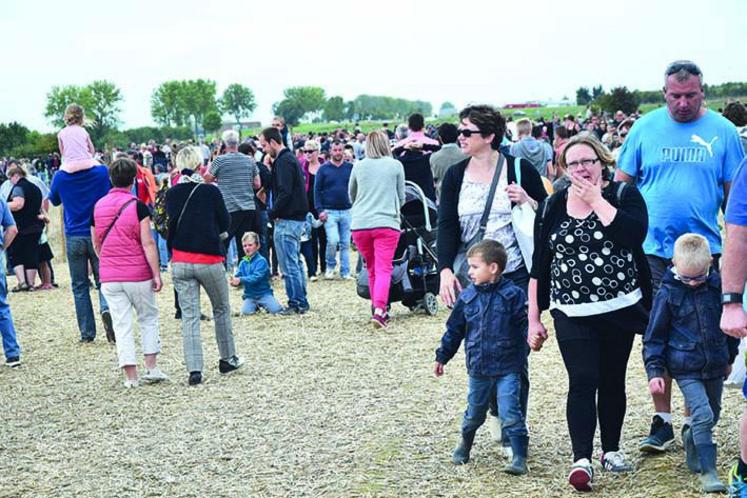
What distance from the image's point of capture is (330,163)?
15.5 metres

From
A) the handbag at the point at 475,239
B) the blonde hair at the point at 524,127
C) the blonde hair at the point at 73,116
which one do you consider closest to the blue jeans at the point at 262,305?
the blonde hair at the point at 73,116

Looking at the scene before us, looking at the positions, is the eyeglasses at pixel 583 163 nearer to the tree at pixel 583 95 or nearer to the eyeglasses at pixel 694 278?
the eyeglasses at pixel 694 278

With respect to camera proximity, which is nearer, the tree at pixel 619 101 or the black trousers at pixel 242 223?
the black trousers at pixel 242 223

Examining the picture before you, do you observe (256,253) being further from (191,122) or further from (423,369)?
(191,122)

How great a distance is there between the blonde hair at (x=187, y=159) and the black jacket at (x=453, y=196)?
3.83m

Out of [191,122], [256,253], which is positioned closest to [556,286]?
[256,253]

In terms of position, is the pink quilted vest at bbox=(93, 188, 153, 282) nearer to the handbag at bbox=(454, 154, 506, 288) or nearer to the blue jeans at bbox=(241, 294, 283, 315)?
the handbag at bbox=(454, 154, 506, 288)

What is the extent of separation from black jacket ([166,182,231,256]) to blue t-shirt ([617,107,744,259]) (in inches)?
163

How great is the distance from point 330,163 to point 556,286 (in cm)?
998

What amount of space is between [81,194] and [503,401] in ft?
21.4

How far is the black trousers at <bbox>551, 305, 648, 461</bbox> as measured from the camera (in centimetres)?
561

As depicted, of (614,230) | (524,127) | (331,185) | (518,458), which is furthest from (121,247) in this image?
(524,127)

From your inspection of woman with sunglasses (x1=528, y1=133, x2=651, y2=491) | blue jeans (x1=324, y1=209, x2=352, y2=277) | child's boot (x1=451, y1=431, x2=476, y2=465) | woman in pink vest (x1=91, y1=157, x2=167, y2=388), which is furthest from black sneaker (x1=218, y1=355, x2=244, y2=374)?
blue jeans (x1=324, y1=209, x2=352, y2=277)

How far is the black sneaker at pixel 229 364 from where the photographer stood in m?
9.77
